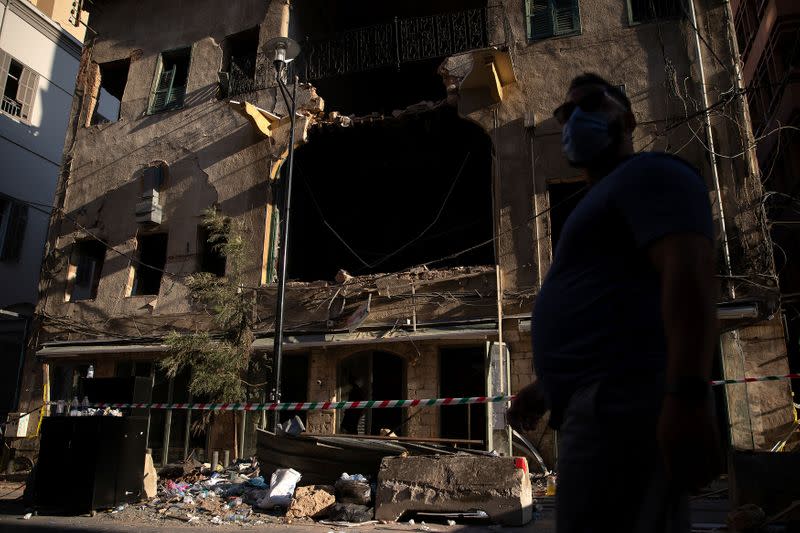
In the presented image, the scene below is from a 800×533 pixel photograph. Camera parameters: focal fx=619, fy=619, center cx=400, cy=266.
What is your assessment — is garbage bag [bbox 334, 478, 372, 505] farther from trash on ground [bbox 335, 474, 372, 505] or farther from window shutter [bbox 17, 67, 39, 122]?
window shutter [bbox 17, 67, 39, 122]

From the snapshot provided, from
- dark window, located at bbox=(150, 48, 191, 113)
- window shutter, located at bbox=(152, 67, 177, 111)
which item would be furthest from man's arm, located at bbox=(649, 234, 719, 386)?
window shutter, located at bbox=(152, 67, 177, 111)

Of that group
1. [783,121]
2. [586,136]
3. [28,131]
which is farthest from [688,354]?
[28,131]

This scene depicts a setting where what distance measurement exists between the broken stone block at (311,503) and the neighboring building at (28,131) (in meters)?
16.5

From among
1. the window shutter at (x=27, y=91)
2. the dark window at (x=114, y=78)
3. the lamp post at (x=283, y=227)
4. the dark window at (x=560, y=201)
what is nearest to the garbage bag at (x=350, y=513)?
the lamp post at (x=283, y=227)

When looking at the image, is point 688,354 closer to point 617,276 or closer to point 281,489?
point 617,276

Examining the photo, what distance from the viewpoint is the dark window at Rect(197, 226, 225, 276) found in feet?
49.9

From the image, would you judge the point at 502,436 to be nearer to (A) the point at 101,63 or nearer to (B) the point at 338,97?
(B) the point at 338,97

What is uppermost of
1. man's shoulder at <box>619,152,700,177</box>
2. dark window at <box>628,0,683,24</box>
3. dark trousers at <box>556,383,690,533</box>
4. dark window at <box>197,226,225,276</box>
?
dark window at <box>628,0,683,24</box>

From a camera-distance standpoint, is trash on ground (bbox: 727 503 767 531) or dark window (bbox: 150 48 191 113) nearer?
trash on ground (bbox: 727 503 767 531)

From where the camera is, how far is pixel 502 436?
11391 millimetres

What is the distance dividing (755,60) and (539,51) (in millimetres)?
12606

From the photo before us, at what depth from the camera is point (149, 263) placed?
16.2 meters

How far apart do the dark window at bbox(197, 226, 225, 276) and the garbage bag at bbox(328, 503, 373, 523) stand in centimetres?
895

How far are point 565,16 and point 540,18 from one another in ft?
1.81
